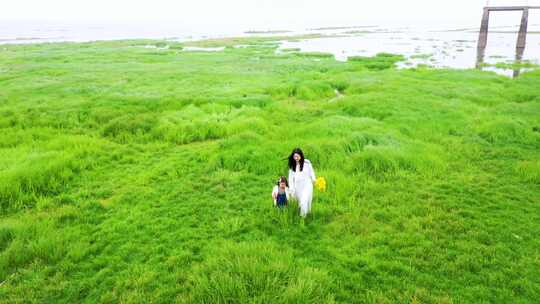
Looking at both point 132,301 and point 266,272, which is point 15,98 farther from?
point 266,272

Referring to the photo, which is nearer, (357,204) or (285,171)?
(357,204)

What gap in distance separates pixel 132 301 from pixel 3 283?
2.56m

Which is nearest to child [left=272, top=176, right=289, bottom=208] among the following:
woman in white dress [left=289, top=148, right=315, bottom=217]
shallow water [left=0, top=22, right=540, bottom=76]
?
woman in white dress [left=289, top=148, right=315, bottom=217]

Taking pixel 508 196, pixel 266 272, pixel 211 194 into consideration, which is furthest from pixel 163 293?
pixel 508 196

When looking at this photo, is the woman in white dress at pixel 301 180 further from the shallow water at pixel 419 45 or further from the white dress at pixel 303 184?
the shallow water at pixel 419 45

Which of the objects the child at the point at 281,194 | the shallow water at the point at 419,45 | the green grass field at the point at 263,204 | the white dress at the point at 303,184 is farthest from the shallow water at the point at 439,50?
the child at the point at 281,194

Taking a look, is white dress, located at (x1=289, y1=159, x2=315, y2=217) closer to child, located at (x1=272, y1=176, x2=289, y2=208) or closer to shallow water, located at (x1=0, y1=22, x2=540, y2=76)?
child, located at (x1=272, y1=176, x2=289, y2=208)

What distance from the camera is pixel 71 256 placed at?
5.94 metres

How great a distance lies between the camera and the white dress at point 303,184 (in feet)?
22.0

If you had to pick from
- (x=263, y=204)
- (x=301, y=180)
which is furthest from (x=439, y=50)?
(x=301, y=180)

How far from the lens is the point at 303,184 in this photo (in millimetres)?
6730

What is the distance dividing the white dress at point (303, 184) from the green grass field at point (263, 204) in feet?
1.49

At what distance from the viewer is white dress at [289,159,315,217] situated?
22.0 feet

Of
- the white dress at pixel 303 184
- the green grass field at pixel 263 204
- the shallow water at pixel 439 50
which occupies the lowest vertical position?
the green grass field at pixel 263 204
